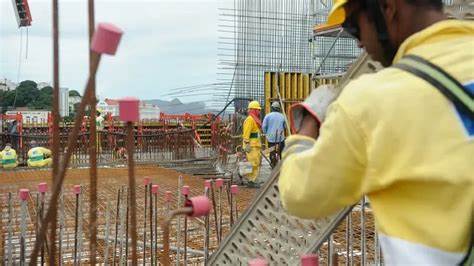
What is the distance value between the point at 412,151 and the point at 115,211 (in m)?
Result: 5.74

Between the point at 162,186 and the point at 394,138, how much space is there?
8.38m

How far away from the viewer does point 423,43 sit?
45.2 inches

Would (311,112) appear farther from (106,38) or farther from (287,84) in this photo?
(287,84)

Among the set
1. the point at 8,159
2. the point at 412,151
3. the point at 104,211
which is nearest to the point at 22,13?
the point at 8,159

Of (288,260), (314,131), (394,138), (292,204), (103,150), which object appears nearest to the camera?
(394,138)

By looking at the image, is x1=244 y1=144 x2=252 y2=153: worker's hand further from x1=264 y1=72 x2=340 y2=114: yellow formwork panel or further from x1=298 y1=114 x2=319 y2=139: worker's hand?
x1=298 y1=114 x2=319 y2=139: worker's hand

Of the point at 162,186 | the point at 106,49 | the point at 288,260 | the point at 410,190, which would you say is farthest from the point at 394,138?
the point at 162,186

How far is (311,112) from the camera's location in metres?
1.33

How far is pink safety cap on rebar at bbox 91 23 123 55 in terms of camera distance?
122 centimetres

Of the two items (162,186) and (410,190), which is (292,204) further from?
(162,186)

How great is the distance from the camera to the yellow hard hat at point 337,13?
4.08ft

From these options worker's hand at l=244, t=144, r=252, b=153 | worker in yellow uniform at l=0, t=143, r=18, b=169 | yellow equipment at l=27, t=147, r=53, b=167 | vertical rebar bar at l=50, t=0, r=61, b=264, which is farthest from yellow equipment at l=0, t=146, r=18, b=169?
vertical rebar bar at l=50, t=0, r=61, b=264

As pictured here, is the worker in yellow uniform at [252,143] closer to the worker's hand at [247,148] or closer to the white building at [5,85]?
the worker's hand at [247,148]

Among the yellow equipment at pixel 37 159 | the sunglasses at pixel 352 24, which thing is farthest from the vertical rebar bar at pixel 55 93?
the yellow equipment at pixel 37 159
